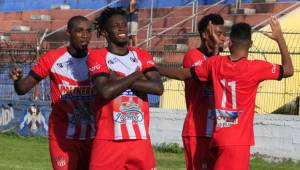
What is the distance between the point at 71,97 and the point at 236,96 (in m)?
1.83

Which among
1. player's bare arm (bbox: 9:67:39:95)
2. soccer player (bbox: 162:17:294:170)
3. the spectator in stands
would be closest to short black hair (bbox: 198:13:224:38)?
soccer player (bbox: 162:17:294:170)

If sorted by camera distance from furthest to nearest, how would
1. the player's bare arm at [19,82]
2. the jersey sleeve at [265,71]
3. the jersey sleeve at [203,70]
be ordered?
the player's bare arm at [19,82]
the jersey sleeve at [203,70]
the jersey sleeve at [265,71]

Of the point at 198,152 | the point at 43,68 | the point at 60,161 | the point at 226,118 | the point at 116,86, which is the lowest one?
the point at 60,161

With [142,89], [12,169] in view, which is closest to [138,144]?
[142,89]

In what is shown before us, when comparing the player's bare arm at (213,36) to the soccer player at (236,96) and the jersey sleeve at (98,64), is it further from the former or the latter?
the jersey sleeve at (98,64)

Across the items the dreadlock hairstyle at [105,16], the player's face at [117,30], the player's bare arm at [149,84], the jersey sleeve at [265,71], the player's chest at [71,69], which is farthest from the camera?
the player's chest at [71,69]

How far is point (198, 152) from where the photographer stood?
303 inches

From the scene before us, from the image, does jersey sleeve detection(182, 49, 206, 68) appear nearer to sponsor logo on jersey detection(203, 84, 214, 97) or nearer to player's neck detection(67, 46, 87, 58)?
sponsor logo on jersey detection(203, 84, 214, 97)

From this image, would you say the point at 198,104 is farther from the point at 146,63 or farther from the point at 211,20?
the point at 146,63

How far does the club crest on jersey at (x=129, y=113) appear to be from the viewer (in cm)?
673

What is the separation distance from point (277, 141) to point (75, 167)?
26.6 ft

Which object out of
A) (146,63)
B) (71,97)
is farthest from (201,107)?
(71,97)

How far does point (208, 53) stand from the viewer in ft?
25.6

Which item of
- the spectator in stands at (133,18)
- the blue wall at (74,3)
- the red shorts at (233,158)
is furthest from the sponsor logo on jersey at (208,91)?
the blue wall at (74,3)
